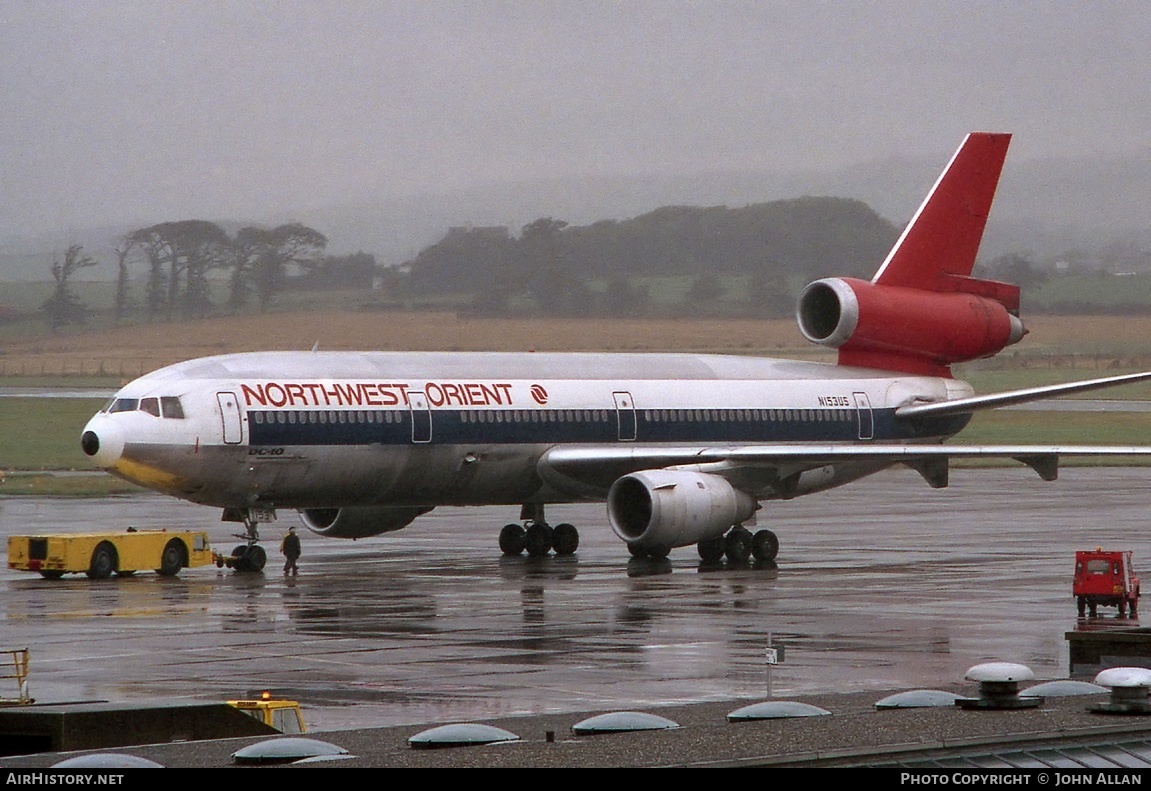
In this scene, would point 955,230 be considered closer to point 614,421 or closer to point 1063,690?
point 614,421

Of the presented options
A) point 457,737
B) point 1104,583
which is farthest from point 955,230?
point 457,737

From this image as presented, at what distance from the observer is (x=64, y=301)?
70.4m

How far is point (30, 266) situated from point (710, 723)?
70.0m

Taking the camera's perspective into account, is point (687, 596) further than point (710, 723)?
Yes

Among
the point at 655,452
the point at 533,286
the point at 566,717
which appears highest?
the point at 533,286

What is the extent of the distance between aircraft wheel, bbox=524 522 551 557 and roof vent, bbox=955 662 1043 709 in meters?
24.2

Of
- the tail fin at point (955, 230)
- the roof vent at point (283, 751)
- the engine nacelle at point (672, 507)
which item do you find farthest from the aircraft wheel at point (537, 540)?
the roof vent at point (283, 751)

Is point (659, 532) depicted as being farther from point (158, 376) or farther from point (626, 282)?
point (626, 282)

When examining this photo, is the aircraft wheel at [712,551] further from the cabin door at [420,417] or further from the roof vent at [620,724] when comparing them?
the roof vent at [620,724]

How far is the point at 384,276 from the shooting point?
65.6 m

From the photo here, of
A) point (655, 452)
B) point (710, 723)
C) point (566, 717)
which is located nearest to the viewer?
point (710, 723)

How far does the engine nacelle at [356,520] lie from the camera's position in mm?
35625

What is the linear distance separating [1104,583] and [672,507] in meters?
8.42
